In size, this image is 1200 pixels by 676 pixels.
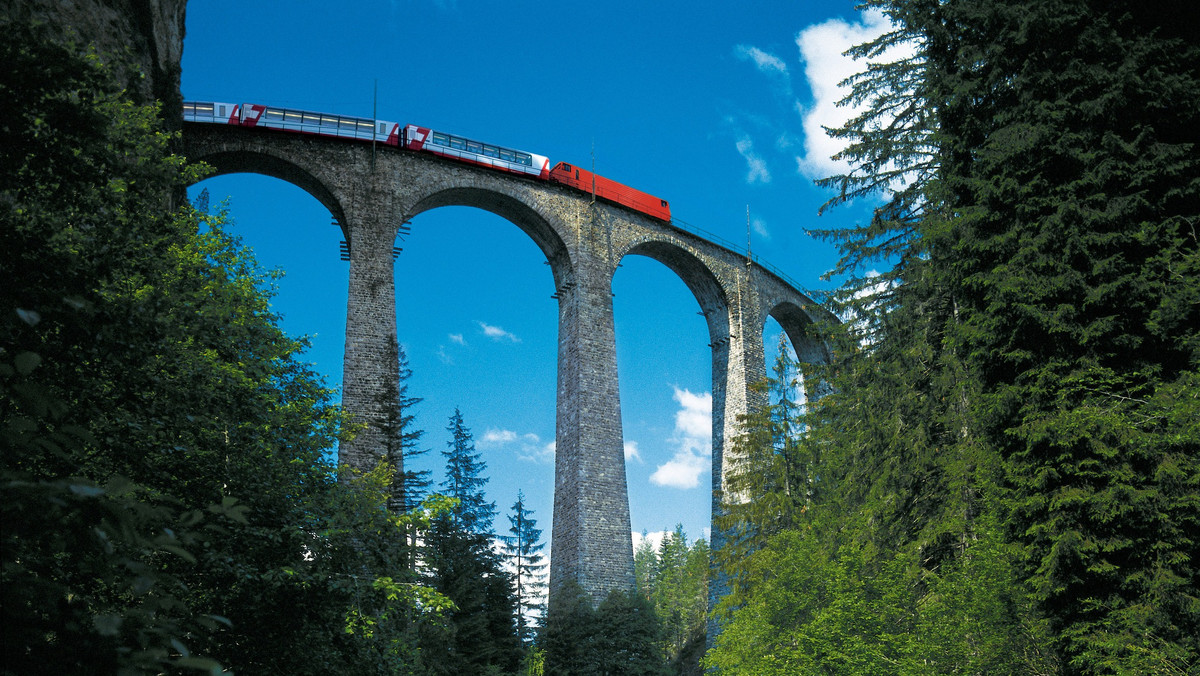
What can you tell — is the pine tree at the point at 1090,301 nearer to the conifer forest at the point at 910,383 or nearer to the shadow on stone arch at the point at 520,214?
the conifer forest at the point at 910,383

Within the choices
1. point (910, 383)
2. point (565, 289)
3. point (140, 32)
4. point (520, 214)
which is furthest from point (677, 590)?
point (140, 32)

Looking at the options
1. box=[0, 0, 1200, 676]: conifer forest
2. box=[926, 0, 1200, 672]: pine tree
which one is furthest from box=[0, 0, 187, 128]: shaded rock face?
box=[926, 0, 1200, 672]: pine tree

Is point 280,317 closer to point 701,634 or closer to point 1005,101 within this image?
point 1005,101

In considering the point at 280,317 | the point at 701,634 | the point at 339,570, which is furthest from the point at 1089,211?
the point at 701,634

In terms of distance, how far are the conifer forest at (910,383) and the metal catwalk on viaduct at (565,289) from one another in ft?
15.8

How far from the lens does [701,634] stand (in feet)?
124

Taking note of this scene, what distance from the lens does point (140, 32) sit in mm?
14453

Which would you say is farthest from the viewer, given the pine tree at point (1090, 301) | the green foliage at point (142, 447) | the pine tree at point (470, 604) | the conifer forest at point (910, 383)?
the pine tree at point (470, 604)

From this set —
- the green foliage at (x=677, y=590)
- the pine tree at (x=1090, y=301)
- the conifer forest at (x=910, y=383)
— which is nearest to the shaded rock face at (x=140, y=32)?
the conifer forest at (x=910, y=383)

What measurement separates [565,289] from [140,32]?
59.6ft

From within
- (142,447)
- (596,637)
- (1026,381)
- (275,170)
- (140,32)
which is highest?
(275,170)

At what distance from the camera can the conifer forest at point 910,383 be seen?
636 centimetres

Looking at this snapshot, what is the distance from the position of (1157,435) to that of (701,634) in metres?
29.0

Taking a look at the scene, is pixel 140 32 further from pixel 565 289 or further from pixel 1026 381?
pixel 565 289
